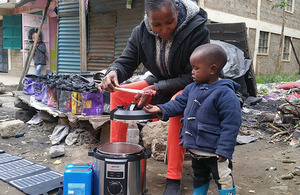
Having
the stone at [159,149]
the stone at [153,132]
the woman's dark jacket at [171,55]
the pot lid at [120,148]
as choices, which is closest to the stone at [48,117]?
the stone at [153,132]

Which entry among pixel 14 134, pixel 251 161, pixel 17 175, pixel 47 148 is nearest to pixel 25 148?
pixel 47 148

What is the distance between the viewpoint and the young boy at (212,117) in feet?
6.00

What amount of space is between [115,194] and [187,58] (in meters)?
1.22

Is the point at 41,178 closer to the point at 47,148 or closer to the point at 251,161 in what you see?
the point at 47,148

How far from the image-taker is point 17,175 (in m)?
2.75

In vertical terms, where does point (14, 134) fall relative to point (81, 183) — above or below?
below

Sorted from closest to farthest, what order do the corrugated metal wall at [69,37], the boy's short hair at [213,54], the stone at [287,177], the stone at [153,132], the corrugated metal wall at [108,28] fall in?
the boy's short hair at [213,54] < the stone at [287,177] < the stone at [153,132] < the corrugated metal wall at [108,28] < the corrugated metal wall at [69,37]

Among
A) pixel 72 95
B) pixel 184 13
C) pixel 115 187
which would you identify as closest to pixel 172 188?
pixel 115 187

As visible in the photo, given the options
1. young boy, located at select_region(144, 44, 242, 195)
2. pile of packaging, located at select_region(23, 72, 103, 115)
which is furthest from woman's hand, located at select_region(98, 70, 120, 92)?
pile of packaging, located at select_region(23, 72, 103, 115)

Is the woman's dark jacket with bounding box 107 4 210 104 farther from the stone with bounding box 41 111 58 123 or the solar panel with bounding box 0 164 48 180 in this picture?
the stone with bounding box 41 111 58 123

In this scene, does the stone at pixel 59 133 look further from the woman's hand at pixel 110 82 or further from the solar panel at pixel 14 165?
the woman's hand at pixel 110 82

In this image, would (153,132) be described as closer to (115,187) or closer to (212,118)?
(115,187)

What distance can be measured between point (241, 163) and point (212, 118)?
1508 millimetres

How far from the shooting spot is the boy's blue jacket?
1.82 meters
